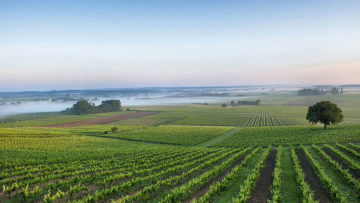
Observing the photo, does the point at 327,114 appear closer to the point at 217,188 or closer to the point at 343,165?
the point at 343,165

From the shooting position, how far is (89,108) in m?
161

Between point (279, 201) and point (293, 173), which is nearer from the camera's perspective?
point (279, 201)

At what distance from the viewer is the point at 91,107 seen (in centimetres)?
16312

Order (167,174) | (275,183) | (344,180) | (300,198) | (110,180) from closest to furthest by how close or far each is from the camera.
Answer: (300,198) < (275,183) < (344,180) < (110,180) < (167,174)

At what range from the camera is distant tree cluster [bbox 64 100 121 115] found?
155750 mm

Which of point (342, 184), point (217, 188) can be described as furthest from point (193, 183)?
point (342, 184)

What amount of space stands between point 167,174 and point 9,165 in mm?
21812

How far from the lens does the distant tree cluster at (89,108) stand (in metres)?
156

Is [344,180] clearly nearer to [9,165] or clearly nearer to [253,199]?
[253,199]

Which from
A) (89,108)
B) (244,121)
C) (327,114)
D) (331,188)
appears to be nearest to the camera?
(331,188)

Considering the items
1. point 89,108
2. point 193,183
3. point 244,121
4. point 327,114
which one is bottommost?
point 244,121

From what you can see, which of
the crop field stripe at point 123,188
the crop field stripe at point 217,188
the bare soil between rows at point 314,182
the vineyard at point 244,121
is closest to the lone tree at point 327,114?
the vineyard at point 244,121

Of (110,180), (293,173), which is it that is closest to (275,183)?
(293,173)

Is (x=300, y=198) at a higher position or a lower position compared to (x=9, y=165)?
higher
